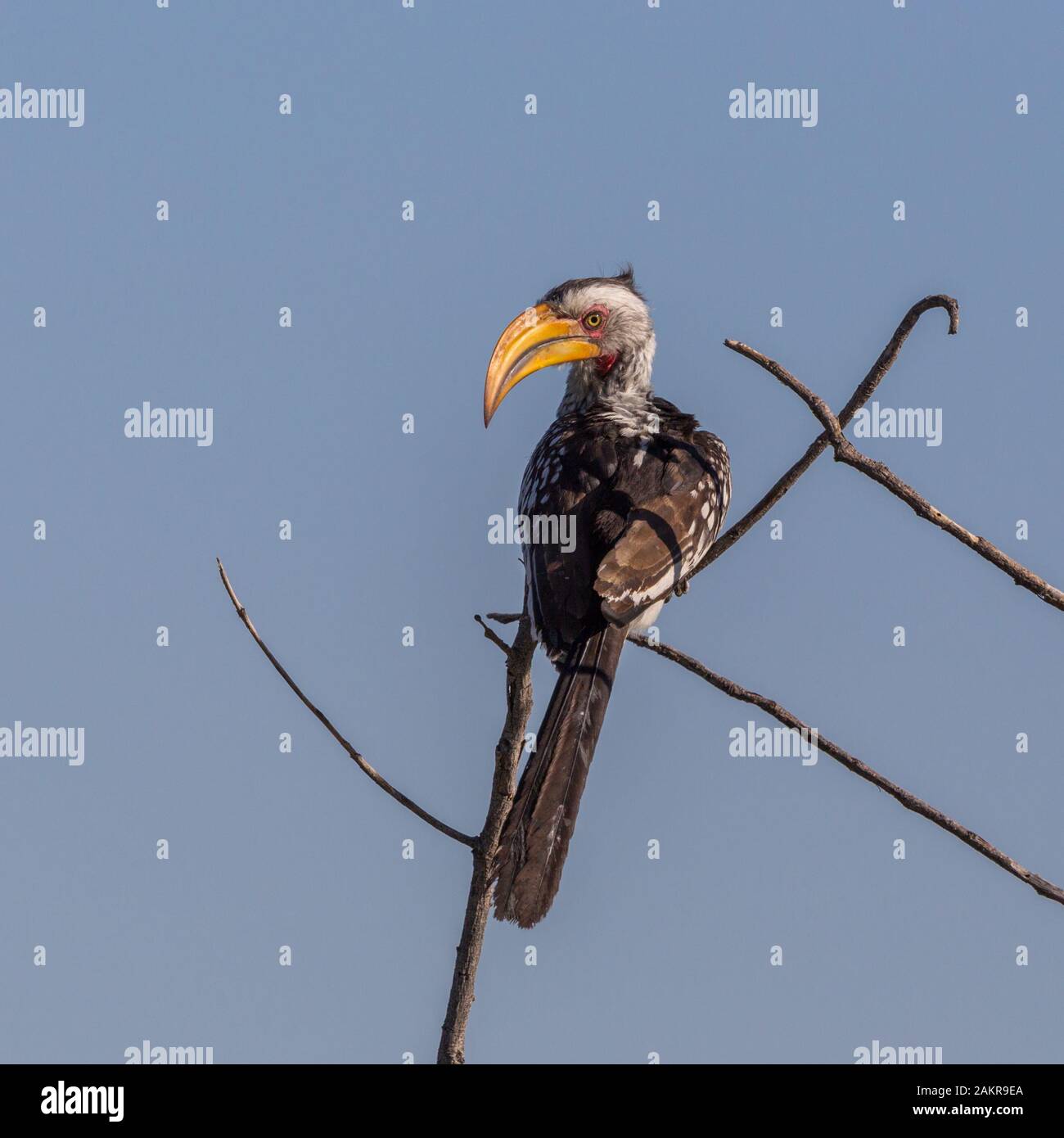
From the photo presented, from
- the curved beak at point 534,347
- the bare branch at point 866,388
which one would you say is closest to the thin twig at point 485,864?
the bare branch at point 866,388

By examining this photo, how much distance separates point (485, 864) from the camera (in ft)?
14.0

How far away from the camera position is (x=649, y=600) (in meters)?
5.00

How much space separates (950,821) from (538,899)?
3.68 feet

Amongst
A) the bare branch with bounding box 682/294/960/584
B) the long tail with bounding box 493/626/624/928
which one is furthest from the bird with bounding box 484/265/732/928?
the bare branch with bounding box 682/294/960/584

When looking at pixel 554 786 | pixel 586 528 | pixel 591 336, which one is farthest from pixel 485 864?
pixel 591 336

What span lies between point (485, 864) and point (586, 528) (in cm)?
143

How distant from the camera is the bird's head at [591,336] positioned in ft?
21.5

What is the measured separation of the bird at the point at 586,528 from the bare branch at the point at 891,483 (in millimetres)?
1254

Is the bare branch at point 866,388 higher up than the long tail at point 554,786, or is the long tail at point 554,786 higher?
the bare branch at point 866,388

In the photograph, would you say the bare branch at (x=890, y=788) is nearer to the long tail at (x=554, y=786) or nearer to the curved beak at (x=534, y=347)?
the long tail at (x=554, y=786)

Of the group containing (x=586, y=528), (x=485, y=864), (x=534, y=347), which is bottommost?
(x=485, y=864)

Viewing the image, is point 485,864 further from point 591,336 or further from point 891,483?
point 591,336

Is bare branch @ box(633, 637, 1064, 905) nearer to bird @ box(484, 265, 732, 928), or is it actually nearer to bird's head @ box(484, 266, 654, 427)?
bird @ box(484, 265, 732, 928)
